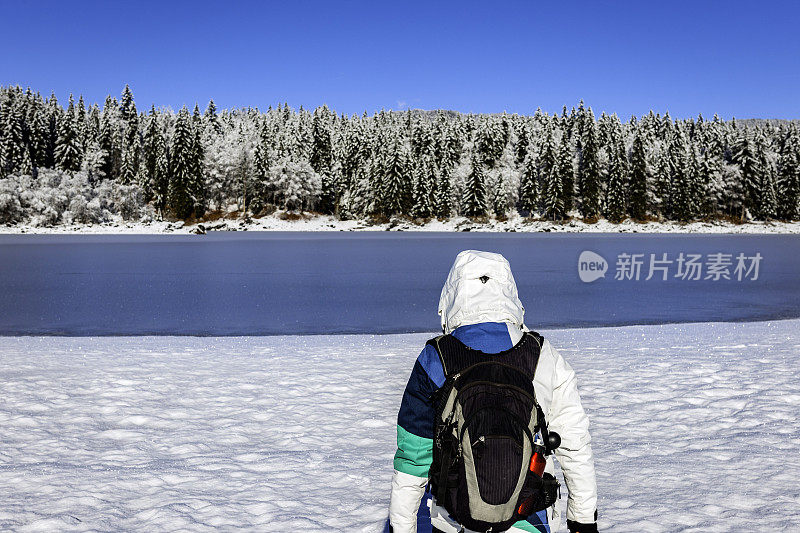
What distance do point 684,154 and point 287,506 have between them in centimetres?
11473

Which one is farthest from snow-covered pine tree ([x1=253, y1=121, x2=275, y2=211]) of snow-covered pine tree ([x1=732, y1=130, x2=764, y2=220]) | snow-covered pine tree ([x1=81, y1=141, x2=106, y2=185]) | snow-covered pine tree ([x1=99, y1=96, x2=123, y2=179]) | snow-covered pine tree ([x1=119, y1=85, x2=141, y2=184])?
snow-covered pine tree ([x1=732, y1=130, x2=764, y2=220])

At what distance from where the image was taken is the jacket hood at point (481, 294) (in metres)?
2.71

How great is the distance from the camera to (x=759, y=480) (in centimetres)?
621

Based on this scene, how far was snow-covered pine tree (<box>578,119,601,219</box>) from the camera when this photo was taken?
108 m

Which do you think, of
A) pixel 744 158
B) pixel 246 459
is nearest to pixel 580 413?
pixel 246 459

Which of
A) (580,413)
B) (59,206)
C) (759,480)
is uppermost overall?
(59,206)

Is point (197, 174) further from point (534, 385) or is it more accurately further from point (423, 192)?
point (534, 385)

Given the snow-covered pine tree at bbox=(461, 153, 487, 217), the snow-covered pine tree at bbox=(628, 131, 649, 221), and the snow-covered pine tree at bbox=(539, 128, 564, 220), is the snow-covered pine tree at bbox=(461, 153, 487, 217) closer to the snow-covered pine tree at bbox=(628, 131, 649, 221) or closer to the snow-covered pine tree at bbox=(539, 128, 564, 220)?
the snow-covered pine tree at bbox=(539, 128, 564, 220)

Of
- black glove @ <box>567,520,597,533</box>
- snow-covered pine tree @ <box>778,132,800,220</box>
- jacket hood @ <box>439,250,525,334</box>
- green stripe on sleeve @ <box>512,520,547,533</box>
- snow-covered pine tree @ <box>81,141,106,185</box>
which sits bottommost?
black glove @ <box>567,520,597,533</box>

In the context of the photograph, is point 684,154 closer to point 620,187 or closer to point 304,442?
point 620,187

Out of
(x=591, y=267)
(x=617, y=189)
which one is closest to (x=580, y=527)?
(x=591, y=267)

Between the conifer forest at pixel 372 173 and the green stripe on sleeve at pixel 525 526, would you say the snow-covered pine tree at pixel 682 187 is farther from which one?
the green stripe on sleeve at pixel 525 526

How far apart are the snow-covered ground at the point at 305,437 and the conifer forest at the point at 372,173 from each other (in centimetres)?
9048

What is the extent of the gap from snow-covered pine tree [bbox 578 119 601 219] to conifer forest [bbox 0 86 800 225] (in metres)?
0.32
